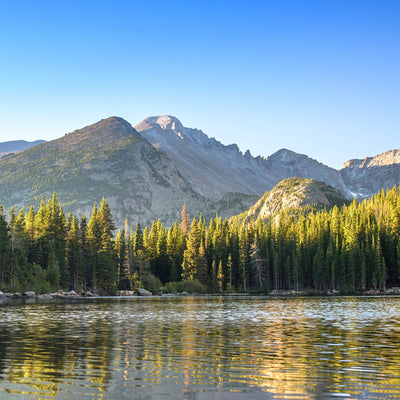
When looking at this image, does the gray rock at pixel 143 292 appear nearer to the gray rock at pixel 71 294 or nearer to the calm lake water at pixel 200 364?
the gray rock at pixel 71 294

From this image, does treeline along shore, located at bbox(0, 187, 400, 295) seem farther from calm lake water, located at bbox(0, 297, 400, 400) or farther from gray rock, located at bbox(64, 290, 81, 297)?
calm lake water, located at bbox(0, 297, 400, 400)

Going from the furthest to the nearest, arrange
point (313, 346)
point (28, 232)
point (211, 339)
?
point (28, 232) → point (211, 339) → point (313, 346)

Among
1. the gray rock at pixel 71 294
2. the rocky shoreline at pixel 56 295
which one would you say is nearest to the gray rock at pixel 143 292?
the rocky shoreline at pixel 56 295

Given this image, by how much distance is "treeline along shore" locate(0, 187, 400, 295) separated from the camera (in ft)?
345

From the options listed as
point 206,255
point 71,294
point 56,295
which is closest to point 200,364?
point 56,295

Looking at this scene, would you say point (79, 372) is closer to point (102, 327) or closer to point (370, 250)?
point (102, 327)

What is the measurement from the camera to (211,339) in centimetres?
2508

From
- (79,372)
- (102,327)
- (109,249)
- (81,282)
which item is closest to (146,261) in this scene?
(109,249)

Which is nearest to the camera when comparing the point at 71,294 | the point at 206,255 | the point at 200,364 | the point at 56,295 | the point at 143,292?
the point at 200,364

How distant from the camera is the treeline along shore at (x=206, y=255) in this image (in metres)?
105

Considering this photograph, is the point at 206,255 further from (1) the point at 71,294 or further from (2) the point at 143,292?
(1) the point at 71,294

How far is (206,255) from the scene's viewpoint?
476 ft

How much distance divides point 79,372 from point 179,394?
14.8 ft

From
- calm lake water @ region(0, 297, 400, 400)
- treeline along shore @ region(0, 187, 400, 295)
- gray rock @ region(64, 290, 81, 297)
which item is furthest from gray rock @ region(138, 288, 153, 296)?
calm lake water @ region(0, 297, 400, 400)
